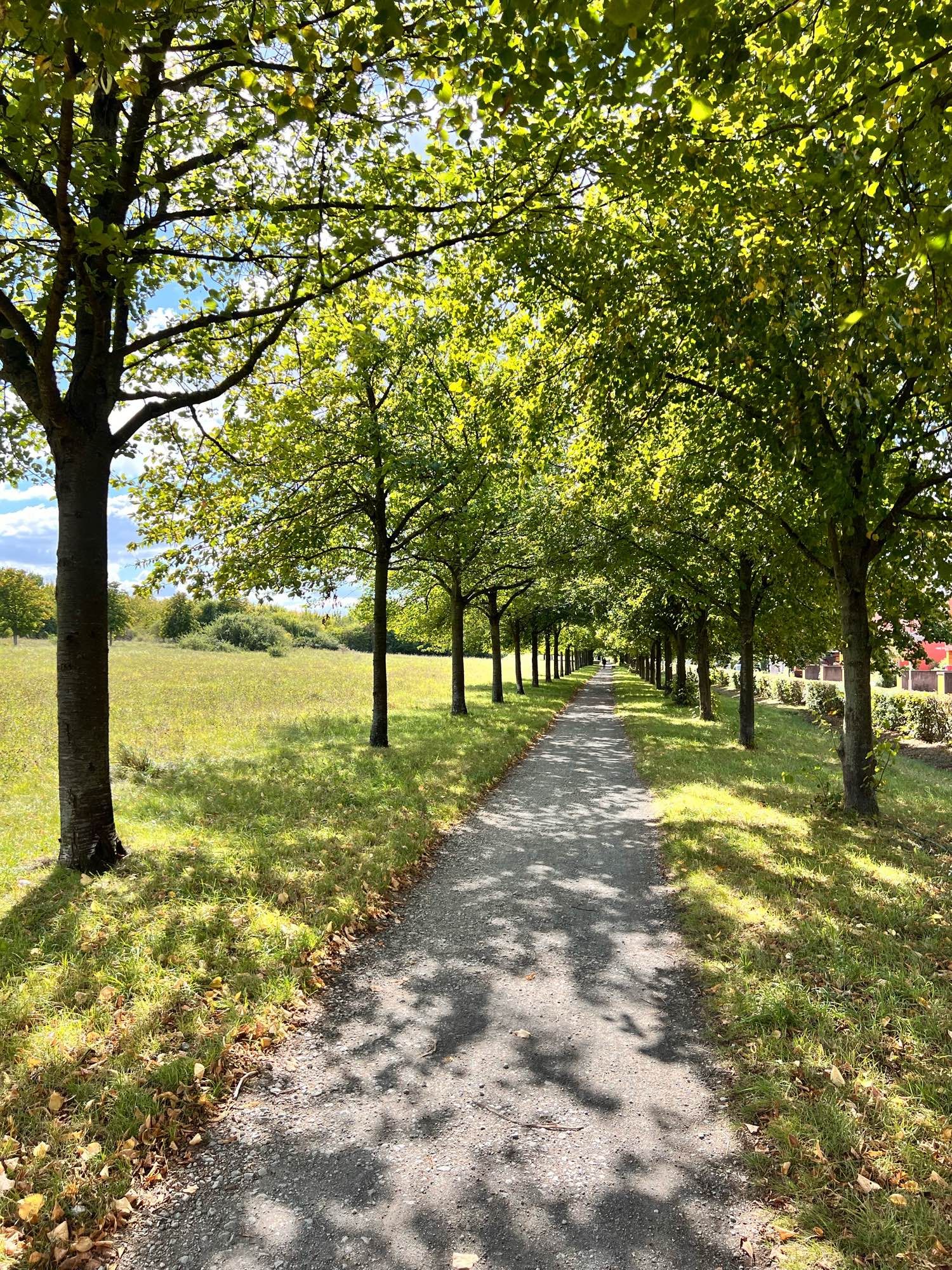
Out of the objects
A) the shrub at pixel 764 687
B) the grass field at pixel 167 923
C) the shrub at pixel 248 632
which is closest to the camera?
the grass field at pixel 167 923

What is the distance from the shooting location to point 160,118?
641 cm

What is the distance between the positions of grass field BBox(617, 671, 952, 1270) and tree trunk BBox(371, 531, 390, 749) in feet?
19.8

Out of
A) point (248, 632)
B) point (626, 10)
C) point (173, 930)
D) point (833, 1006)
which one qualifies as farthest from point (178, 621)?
point (626, 10)

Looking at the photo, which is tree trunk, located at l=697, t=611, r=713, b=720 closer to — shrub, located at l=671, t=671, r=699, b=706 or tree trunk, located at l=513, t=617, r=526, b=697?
shrub, located at l=671, t=671, r=699, b=706

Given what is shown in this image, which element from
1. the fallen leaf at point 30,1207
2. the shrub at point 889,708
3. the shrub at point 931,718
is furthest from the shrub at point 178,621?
the fallen leaf at point 30,1207

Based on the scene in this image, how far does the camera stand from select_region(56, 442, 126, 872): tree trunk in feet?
19.7

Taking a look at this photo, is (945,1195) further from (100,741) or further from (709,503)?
(709,503)

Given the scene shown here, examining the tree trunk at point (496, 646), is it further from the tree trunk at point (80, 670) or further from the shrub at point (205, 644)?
the shrub at point (205, 644)

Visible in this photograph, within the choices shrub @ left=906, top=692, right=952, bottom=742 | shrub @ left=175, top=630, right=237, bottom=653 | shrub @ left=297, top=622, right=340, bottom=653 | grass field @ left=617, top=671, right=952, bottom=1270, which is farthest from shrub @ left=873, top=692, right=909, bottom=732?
shrub @ left=297, top=622, right=340, bottom=653

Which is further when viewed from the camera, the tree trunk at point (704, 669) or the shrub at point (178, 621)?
the shrub at point (178, 621)

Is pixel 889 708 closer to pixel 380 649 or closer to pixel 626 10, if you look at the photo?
pixel 380 649

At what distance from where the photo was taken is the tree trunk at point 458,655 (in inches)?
733

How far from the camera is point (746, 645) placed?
15.0 meters

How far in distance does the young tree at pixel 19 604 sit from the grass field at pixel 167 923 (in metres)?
50.6
